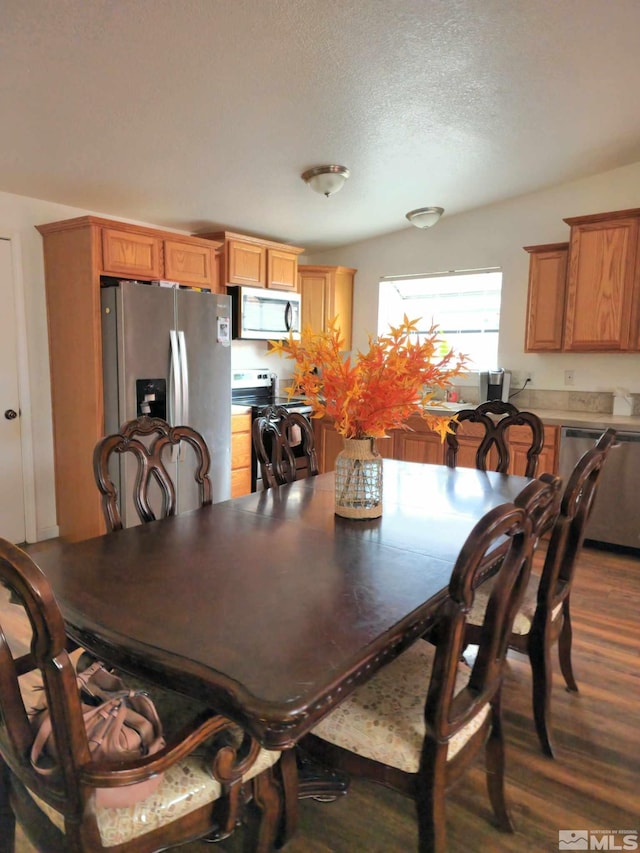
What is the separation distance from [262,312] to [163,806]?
3963 mm

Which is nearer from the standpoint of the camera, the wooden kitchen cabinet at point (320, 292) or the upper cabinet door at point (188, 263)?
the upper cabinet door at point (188, 263)

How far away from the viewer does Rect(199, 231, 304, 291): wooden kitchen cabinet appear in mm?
4332

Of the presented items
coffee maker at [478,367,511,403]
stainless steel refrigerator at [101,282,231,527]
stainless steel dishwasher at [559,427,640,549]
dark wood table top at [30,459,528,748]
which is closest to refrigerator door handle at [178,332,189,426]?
stainless steel refrigerator at [101,282,231,527]

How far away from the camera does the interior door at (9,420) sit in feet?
11.3

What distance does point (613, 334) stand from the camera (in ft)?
12.6

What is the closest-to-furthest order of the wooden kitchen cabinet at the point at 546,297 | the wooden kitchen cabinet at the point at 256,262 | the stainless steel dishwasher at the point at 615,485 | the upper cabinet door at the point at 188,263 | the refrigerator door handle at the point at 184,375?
the stainless steel dishwasher at the point at 615,485 → the refrigerator door handle at the point at 184,375 → the upper cabinet door at the point at 188,263 → the wooden kitchen cabinet at the point at 546,297 → the wooden kitchen cabinet at the point at 256,262

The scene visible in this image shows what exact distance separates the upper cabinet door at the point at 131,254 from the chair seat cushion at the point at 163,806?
2.99 meters

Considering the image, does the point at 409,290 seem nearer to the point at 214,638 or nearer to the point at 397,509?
the point at 397,509

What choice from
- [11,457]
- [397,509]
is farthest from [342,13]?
[11,457]

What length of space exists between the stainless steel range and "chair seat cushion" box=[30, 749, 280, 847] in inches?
138

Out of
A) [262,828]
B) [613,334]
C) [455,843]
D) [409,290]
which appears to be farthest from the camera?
[409,290]

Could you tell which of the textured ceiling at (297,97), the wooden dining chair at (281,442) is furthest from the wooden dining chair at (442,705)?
the textured ceiling at (297,97)

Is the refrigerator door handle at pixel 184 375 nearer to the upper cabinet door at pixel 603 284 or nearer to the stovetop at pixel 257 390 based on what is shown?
the stovetop at pixel 257 390

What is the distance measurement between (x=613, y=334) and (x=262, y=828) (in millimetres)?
3681
